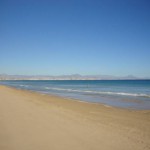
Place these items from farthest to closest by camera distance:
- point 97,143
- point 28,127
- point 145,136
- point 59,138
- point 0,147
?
point 28,127, point 145,136, point 59,138, point 97,143, point 0,147

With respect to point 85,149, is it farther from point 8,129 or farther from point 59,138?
point 8,129

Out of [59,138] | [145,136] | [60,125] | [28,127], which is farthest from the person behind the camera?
[60,125]

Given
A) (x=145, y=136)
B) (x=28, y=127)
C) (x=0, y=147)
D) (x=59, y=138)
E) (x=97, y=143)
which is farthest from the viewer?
(x=28, y=127)

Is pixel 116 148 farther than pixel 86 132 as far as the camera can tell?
No

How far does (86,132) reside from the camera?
22.0 ft

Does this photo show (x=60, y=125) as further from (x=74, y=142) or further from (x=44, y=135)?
(x=74, y=142)

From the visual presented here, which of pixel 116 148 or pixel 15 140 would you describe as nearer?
pixel 116 148

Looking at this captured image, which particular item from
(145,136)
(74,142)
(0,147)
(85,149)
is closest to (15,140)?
(0,147)

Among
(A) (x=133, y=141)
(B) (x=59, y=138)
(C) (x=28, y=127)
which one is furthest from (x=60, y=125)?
(A) (x=133, y=141)

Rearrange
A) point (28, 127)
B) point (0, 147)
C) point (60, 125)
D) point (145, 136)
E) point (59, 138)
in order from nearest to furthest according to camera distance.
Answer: point (0, 147) → point (59, 138) → point (145, 136) → point (28, 127) → point (60, 125)

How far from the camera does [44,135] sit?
620cm

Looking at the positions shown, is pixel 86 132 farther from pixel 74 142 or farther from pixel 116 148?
pixel 116 148

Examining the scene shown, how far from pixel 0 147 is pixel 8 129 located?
1732 millimetres

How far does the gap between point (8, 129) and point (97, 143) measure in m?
3.03
